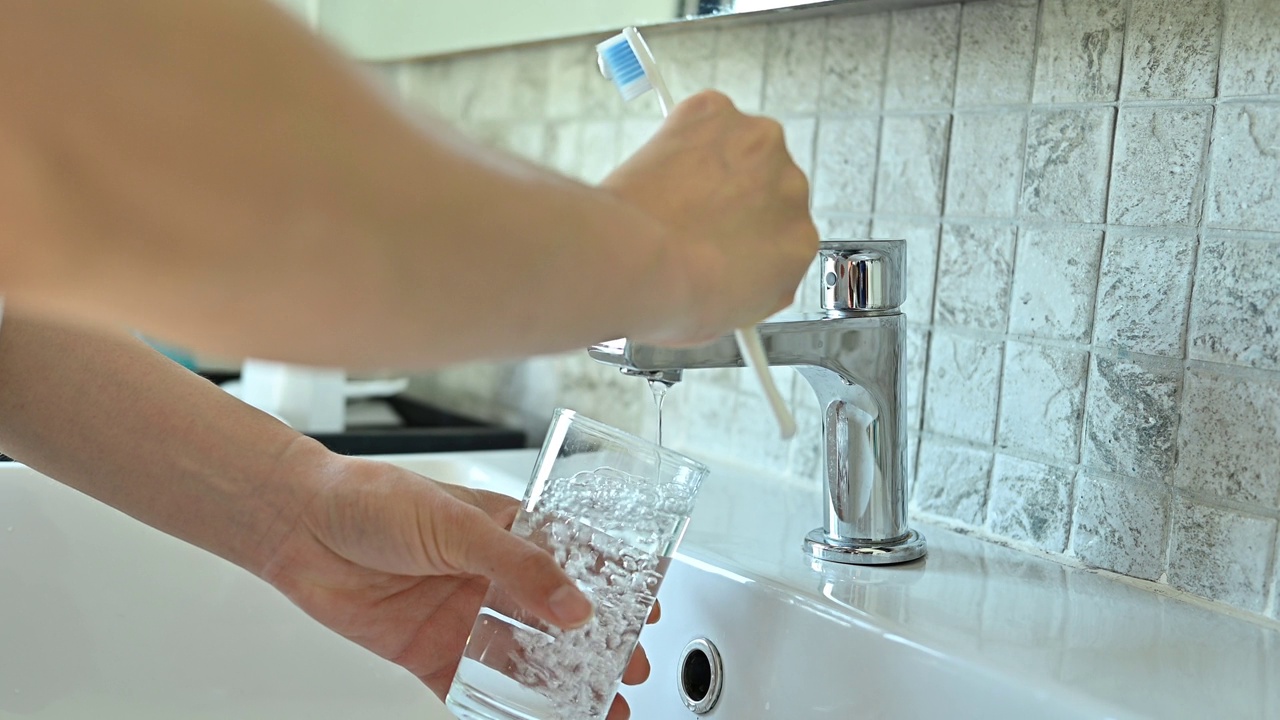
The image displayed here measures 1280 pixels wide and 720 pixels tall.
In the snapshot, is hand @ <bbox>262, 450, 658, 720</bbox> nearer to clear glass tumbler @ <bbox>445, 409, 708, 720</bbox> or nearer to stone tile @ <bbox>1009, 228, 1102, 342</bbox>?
clear glass tumbler @ <bbox>445, 409, 708, 720</bbox>

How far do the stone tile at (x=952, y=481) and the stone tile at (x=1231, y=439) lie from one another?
5.0 inches

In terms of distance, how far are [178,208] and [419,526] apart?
303mm

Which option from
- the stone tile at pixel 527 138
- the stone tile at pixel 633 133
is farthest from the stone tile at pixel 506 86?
the stone tile at pixel 633 133

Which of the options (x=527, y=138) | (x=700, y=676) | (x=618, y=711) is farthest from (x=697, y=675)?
(x=527, y=138)

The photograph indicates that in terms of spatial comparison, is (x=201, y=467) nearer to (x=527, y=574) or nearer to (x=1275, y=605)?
(x=527, y=574)

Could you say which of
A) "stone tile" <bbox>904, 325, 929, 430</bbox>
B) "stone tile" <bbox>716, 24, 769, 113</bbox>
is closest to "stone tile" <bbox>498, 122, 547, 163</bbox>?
"stone tile" <bbox>716, 24, 769, 113</bbox>

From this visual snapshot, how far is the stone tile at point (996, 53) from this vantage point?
0.71m

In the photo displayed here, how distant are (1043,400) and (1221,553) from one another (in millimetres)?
125

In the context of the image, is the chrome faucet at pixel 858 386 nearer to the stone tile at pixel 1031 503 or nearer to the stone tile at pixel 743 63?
the stone tile at pixel 1031 503

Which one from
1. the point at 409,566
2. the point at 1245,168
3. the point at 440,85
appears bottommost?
the point at 409,566

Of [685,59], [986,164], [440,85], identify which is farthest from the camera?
[440,85]

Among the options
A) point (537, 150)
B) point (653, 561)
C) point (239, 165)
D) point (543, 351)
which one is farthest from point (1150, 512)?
point (537, 150)

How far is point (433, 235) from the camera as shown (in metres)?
0.31

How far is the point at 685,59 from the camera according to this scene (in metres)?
0.96
